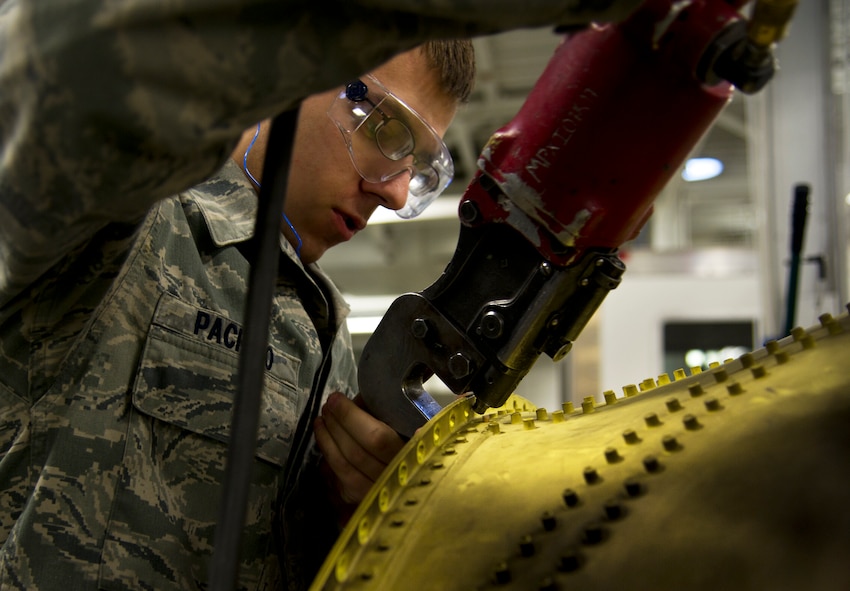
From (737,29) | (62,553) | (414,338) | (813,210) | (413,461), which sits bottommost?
(62,553)

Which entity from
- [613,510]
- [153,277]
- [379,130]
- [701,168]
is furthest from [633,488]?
[701,168]

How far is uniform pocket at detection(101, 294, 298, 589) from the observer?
2.38 feet

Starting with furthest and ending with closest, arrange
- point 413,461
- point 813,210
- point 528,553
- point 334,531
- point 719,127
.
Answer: point 719,127 < point 813,210 < point 334,531 < point 413,461 < point 528,553

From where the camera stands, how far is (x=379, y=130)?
1.03 metres

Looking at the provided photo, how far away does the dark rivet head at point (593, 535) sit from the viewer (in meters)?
0.50

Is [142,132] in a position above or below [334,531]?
above

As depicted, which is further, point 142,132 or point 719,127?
point 719,127

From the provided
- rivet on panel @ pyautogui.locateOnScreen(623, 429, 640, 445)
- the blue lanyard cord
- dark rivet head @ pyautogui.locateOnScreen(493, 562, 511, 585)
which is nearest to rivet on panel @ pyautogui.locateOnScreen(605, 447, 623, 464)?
rivet on panel @ pyautogui.locateOnScreen(623, 429, 640, 445)

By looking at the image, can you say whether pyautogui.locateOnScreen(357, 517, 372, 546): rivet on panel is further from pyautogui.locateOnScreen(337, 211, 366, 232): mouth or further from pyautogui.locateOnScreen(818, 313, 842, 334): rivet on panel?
pyautogui.locateOnScreen(337, 211, 366, 232): mouth

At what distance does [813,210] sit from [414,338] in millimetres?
2489

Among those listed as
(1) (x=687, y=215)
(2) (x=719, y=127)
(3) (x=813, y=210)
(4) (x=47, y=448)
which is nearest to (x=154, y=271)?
(4) (x=47, y=448)

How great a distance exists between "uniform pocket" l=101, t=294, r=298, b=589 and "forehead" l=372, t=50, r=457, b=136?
444mm

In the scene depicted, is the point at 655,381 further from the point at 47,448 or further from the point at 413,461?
the point at 47,448

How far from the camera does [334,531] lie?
0.93 metres
